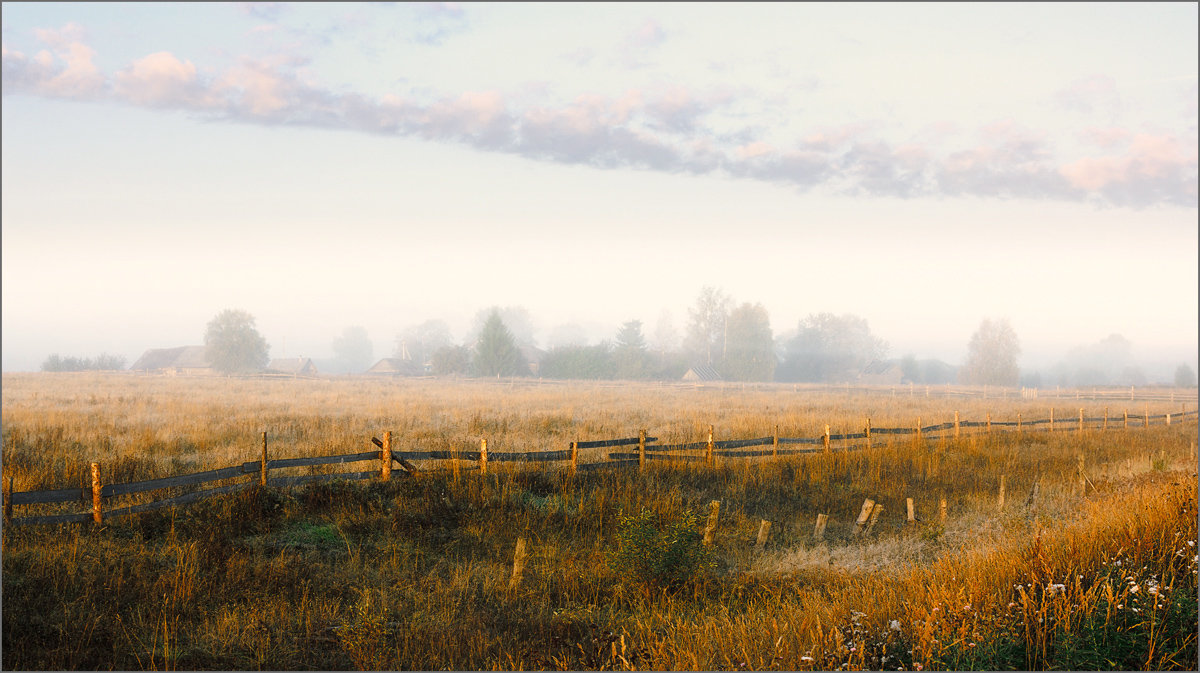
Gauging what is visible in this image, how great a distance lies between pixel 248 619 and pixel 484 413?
2481 centimetres

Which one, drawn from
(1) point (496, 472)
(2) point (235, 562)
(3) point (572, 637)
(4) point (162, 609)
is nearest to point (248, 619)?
(4) point (162, 609)

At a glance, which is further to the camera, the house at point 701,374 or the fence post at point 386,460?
the house at point 701,374

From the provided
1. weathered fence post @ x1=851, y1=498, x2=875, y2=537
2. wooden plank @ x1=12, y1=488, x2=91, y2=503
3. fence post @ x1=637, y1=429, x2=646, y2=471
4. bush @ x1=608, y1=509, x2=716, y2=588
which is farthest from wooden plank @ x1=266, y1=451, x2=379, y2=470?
weathered fence post @ x1=851, y1=498, x2=875, y2=537

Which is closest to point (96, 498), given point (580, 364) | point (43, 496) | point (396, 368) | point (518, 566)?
point (43, 496)

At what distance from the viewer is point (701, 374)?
10131cm

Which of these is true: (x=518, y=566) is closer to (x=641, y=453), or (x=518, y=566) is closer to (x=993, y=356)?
(x=641, y=453)

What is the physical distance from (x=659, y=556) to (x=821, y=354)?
382 ft

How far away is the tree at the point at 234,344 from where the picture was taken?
10712 cm

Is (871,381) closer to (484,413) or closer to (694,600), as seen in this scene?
(484,413)

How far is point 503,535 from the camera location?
42.4 feet

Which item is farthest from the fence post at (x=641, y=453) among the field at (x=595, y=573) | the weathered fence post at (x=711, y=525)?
the weathered fence post at (x=711, y=525)

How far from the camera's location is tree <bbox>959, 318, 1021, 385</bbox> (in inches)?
4665

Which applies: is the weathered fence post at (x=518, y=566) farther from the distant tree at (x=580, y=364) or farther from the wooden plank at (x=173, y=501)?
the distant tree at (x=580, y=364)

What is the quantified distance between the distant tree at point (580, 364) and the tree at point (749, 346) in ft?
55.5
